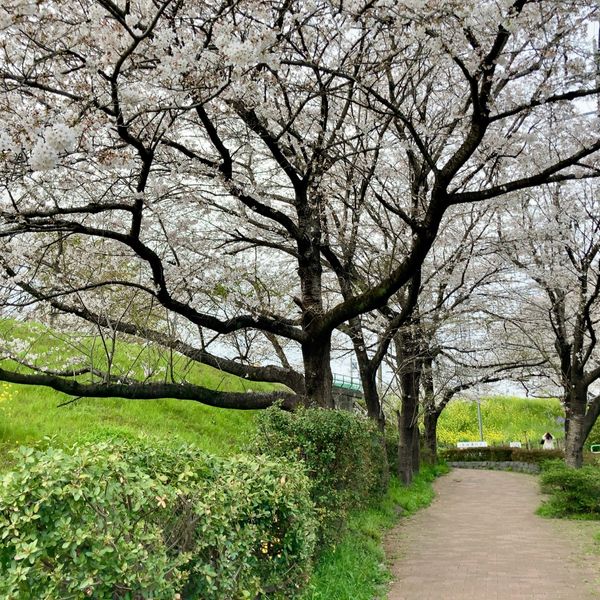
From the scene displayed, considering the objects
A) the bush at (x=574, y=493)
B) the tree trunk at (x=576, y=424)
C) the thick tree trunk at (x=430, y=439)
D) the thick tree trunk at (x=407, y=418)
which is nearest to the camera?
the bush at (x=574, y=493)

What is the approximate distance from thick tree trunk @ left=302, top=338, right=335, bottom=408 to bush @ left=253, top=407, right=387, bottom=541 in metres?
1.40

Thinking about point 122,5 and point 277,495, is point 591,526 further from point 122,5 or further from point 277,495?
point 122,5

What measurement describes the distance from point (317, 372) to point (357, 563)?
2.87m

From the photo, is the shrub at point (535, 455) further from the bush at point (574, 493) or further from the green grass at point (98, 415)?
the green grass at point (98, 415)

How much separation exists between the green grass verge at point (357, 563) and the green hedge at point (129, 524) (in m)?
1.33

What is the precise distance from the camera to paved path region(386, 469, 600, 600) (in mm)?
5875

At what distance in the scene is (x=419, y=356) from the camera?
43.5 feet

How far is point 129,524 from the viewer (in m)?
2.54

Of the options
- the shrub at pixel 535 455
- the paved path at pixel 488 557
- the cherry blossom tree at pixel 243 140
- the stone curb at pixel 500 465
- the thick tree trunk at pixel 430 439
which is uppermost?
the cherry blossom tree at pixel 243 140

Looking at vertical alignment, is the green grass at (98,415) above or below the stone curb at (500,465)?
above

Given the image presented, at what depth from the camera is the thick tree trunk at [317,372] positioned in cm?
855

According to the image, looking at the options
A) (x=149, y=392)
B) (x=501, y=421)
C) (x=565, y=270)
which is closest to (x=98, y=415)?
(x=149, y=392)

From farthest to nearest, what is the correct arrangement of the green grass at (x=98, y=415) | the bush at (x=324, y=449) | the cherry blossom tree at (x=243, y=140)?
the green grass at (x=98, y=415) → the bush at (x=324, y=449) → the cherry blossom tree at (x=243, y=140)

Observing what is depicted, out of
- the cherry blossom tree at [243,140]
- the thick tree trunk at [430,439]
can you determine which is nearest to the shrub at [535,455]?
the thick tree trunk at [430,439]
